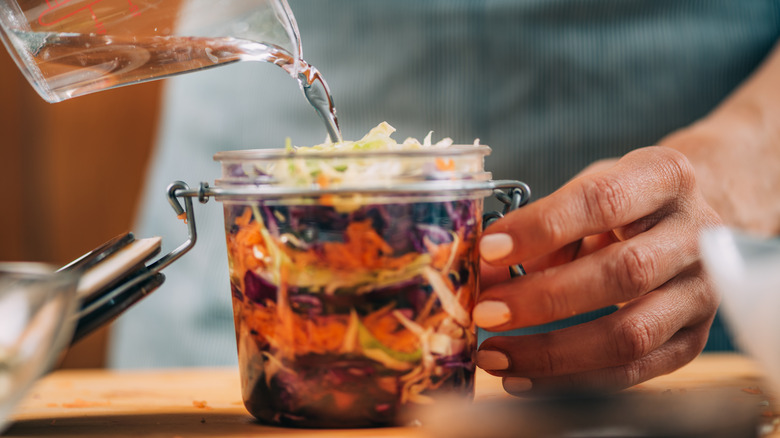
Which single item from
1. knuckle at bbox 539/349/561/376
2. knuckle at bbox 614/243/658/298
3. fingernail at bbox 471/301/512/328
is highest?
knuckle at bbox 614/243/658/298

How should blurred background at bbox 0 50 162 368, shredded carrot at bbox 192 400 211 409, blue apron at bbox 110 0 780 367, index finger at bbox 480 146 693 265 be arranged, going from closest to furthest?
index finger at bbox 480 146 693 265, shredded carrot at bbox 192 400 211 409, blue apron at bbox 110 0 780 367, blurred background at bbox 0 50 162 368

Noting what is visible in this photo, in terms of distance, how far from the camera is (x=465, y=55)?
1.05 meters

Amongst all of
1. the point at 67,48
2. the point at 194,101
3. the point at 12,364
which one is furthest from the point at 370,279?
the point at 194,101

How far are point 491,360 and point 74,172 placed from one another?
5.63 ft

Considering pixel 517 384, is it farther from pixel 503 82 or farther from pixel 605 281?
pixel 503 82

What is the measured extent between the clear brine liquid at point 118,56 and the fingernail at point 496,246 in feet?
0.81

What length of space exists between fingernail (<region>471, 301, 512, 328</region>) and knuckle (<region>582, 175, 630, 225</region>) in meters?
0.09

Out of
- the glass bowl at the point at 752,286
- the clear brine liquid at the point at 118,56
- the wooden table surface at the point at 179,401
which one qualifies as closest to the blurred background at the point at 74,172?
the wooden table surface at the point at 179,401

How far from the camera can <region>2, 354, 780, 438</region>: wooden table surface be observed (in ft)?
1.65

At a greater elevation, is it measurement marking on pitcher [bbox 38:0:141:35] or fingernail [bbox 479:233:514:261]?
measurement marking on pitcher [bbox 38:0:141:35]

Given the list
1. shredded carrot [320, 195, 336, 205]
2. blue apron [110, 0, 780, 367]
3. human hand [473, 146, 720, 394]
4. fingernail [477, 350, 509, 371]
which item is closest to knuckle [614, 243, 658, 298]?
human hand [473, 146, 720, 394]

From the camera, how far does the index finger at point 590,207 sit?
0.50 m

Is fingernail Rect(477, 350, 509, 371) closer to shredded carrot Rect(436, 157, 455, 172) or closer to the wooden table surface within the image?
the wooden table surface

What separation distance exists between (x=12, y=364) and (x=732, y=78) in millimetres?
1020
